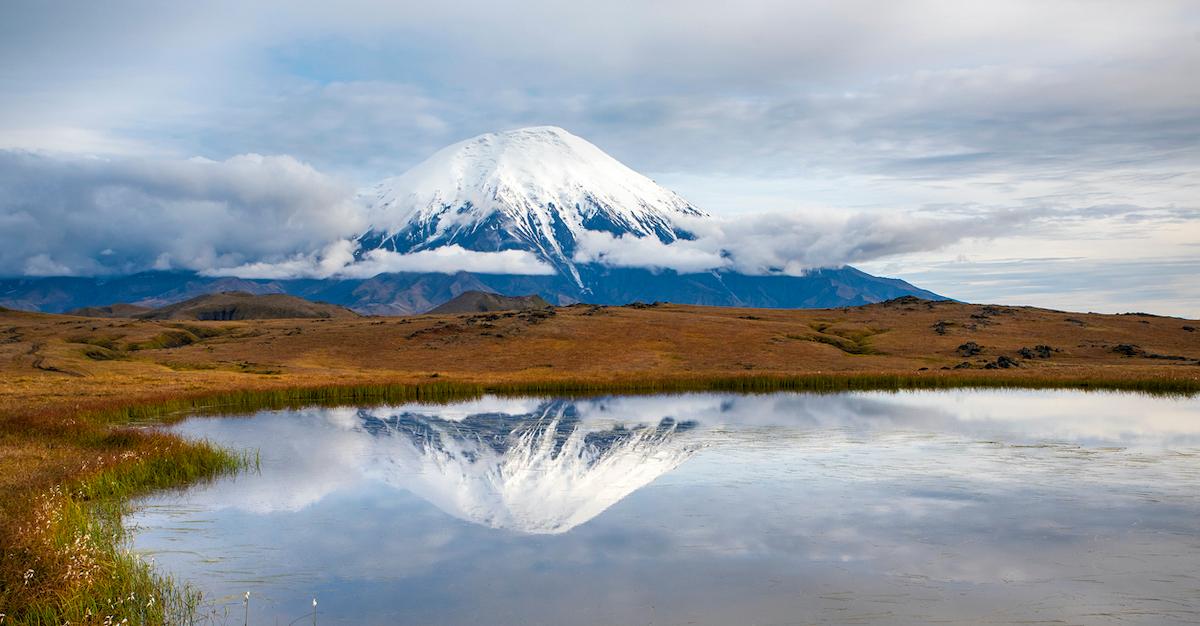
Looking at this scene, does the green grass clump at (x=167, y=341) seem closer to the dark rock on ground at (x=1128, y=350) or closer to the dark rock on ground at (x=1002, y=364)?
the dark rock on ground at (x=1002, y=364)

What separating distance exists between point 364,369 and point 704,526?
260 ft

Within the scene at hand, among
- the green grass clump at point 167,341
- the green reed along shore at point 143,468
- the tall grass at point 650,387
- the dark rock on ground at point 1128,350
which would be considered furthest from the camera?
the green grass clump at point 167,341

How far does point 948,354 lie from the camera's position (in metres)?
95.0

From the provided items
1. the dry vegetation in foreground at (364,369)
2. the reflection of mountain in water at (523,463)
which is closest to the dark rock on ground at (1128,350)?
the dry vegetation in foreground at (364,369)

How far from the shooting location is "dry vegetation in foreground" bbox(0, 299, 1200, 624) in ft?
57.9

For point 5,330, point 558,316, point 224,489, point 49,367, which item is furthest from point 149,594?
point 5,330

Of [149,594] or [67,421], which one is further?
[67,421]

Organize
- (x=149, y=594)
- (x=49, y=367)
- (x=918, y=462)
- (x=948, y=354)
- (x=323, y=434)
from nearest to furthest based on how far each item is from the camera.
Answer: (x=149, y=594), (x=918, y=462), (x=323, y=434), (x=49, y=367), (x=948, y=354)

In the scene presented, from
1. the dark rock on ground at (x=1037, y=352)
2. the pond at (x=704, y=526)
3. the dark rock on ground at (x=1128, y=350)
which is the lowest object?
the pond at (x=704, y=526)

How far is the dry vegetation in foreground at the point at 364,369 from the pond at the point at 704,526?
236cm

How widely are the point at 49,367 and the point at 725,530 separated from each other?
79.3 metres

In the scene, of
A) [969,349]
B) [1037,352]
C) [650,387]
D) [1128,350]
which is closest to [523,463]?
[650,387]

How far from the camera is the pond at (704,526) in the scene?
17453 mm

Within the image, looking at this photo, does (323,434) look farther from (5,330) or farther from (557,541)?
(5,330)
